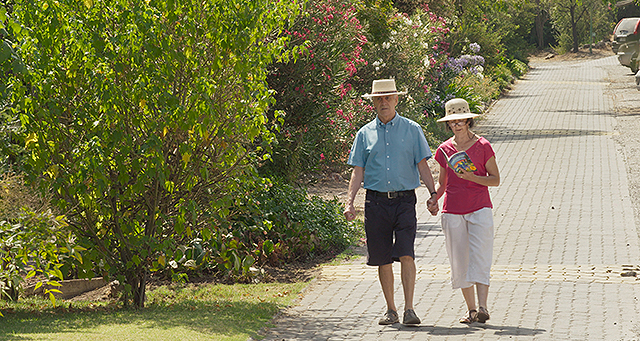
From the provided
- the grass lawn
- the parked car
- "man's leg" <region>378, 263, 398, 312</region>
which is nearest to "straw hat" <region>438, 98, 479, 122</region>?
"man's leg" <region>378, 263, 398, 312</region>

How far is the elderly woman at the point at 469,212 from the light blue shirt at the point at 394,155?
0.76 feet

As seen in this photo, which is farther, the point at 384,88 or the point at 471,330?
the point at 384,88

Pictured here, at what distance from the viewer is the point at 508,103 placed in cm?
2939

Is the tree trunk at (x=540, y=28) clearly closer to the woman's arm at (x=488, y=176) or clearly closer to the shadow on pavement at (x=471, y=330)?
the woman's arm at (x=488, y=176)

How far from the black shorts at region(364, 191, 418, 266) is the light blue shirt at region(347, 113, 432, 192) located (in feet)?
0.35

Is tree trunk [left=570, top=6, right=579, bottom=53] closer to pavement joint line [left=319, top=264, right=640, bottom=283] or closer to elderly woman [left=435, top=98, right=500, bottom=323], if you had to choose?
pavement joint line [left=319, top=264, right=640, bottom=283]

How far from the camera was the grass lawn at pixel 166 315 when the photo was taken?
5.52 meters

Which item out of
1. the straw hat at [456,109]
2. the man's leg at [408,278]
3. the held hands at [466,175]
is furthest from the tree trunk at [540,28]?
the man's leg at [408,278]

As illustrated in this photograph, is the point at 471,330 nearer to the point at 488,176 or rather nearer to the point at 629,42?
the point at 488,176

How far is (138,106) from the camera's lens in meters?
6.05

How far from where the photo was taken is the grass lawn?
552 cm

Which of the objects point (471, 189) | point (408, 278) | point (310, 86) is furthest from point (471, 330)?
point (310, 86)

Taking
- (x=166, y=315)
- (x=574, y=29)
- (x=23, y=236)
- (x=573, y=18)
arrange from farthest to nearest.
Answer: (x=573, y=18) < (x=574, y=29) < (x=166, y=315) < (x=23, y=236)

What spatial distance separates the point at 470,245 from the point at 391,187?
74 centimetres
